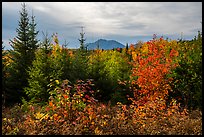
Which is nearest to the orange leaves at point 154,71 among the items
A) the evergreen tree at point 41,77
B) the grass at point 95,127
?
the grass at point 95,127

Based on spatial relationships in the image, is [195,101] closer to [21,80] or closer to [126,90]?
[126,90]

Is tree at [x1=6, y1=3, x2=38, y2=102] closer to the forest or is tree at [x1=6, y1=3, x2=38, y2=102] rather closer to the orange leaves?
the forest

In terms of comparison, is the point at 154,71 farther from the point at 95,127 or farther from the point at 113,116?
the point at 95,127

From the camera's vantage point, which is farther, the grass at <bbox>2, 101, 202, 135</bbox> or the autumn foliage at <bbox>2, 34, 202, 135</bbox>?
the autumn foliage at <bbox>2, 34, 202, 135</bbox>

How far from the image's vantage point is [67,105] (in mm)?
9664

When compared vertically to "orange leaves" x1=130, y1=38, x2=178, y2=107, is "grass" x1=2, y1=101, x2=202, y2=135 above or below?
below

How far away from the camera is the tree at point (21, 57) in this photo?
16.4 metres

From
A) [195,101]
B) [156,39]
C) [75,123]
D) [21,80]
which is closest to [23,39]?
[21,80]

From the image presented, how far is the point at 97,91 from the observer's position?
13.8 meters

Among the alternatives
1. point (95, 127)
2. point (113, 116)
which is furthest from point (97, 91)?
A: point (95, 127)

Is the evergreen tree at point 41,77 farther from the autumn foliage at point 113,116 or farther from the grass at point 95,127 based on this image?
the grass at point 95,127

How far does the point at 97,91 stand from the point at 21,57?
641 cm

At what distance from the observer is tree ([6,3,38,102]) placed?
16428 mm

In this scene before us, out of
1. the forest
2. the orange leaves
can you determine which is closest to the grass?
the forest
